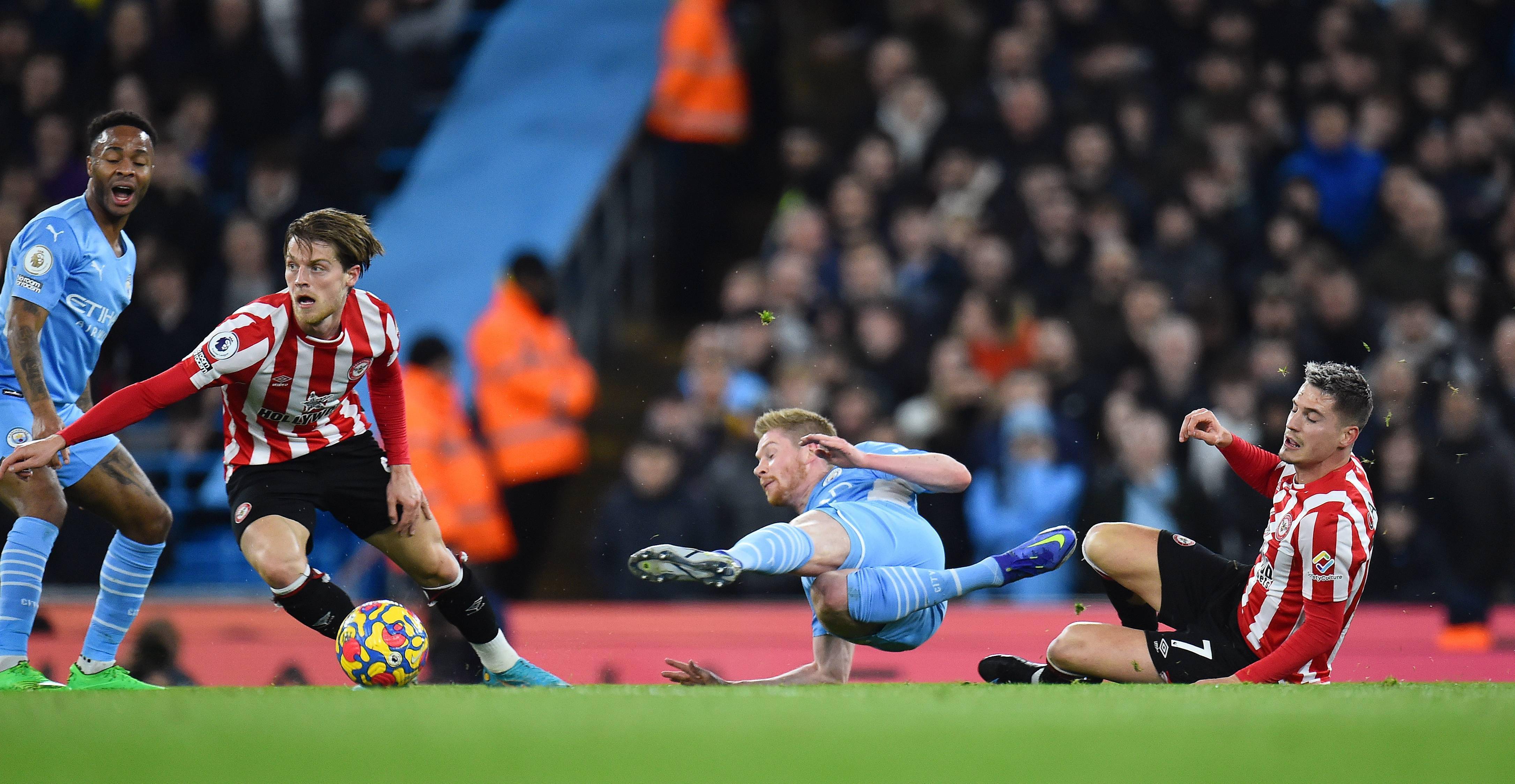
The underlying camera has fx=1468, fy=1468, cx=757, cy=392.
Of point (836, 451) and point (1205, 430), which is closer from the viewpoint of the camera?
point (836, 451)

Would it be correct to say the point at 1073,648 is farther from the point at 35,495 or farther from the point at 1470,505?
the point at 35,495

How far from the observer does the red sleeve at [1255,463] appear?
16.4ft

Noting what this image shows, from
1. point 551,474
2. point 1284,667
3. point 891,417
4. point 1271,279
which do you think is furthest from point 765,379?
point 1284,667

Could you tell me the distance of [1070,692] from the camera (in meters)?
4.12

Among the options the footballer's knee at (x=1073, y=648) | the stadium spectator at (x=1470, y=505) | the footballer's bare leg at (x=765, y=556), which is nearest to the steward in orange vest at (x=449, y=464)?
the footballer's bare leg at (x=765, y=556)

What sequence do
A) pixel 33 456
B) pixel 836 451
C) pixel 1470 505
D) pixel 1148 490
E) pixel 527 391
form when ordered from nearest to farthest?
pixel 33 456 < pixel 836 451 < pixel 1470 505 < pixel 1148 490 < pixel 527 391

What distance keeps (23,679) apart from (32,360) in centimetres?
106

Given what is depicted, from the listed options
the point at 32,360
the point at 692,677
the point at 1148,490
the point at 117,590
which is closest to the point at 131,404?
the point at 32,360

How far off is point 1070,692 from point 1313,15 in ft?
22.4

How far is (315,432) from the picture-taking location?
493 centimetres

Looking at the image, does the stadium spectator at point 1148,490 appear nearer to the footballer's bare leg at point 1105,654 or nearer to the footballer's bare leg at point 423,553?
the footballer's bare leg at point 1105,654

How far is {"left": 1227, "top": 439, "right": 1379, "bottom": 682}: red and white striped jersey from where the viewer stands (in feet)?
14.7

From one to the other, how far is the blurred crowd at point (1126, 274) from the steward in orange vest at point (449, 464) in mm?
713

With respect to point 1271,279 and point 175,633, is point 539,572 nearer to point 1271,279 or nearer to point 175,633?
point 175,633
